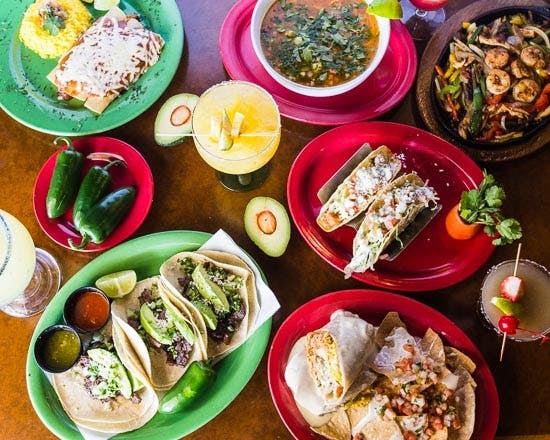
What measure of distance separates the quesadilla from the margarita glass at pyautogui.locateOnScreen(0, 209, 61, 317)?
63cm

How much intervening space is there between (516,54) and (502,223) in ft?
2.35

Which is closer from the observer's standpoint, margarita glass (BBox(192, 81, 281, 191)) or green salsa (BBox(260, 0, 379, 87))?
margarita glass (BBox(192, 81, 281, 191))

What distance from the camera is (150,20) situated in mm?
2641

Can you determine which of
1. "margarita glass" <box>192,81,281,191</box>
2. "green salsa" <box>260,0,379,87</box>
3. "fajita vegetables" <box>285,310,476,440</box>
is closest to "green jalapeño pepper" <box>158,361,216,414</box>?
"fajita vegetables" <box>285,310,476,440</box>

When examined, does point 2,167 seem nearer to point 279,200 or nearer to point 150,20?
point 150,20

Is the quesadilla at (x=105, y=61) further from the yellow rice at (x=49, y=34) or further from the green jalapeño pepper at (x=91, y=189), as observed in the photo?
the green jalapeño pepper at (x=91, y=189)

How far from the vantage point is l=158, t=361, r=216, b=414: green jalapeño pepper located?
2.12m

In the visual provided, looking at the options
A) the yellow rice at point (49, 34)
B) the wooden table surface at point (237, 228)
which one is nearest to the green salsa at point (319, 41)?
the wooden table surface at point (237, 228)

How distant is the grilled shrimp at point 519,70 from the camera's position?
2.30 meters

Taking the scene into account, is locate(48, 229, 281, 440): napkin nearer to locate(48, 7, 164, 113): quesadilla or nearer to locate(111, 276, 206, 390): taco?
locate(111, 276, 206, 390): taco

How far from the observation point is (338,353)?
6.91 feet

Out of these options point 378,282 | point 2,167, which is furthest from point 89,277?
point 378,282

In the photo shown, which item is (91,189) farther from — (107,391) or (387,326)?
(387,326)

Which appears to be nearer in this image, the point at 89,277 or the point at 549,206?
the point at 89,277
